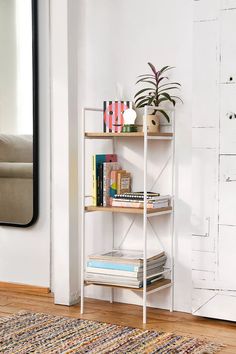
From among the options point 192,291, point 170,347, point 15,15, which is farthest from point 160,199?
point 15,15

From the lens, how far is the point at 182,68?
148 inches

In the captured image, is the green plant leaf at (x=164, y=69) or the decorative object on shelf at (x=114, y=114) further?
the decorative object on shelf at (x=114, y=114)

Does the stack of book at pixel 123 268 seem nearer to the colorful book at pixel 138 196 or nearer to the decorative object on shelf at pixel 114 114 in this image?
the colorful book at pixel 138 196

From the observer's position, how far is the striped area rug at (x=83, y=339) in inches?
124

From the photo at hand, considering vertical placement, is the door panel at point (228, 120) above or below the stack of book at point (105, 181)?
above

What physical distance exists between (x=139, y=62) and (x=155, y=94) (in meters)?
0.30

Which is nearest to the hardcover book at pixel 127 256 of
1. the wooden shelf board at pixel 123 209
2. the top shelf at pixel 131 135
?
the wooden shelf board at pixel 123 209

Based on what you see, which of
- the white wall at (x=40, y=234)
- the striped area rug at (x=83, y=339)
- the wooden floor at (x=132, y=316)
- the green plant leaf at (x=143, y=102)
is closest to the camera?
the striped area rug at (x=83, y=339)

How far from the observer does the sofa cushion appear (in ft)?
14.2

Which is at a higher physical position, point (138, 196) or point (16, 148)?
point (16, 148)

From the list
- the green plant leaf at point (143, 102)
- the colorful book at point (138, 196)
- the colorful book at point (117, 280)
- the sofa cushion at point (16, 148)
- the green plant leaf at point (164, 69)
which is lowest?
the colorful book at point (117, 280)

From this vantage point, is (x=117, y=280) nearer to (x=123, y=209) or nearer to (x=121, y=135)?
(x=123, y=209)

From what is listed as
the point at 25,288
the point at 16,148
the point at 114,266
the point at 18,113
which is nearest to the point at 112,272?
the point at 114,266

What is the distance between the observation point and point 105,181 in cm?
382
